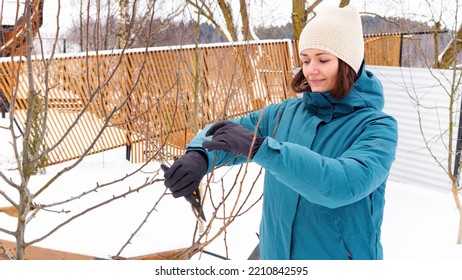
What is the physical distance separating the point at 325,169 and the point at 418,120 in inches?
237

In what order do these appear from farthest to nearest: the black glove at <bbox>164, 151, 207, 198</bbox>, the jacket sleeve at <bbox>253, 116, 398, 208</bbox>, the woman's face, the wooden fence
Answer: the wooden fence
the woman's face
the black glove at <bbox>164, 151, 207, 198</bbox>
the jacket sleeve at <bbox>253, 116, 398, 208</bbox>

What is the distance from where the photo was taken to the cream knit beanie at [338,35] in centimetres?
145

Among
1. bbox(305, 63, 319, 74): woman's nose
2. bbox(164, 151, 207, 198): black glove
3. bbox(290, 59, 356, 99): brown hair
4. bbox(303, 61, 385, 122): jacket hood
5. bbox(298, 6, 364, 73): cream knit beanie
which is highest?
bbox(298, 6, 364, 73): cream knit beanie

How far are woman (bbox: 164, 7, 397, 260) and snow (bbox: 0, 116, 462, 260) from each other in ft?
6.74

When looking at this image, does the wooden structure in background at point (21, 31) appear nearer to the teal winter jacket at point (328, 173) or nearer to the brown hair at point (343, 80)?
the teal winter jacket at point (328, 173)

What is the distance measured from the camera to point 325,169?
112 cm

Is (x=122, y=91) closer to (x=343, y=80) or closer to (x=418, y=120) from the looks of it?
(x=418, y=120)

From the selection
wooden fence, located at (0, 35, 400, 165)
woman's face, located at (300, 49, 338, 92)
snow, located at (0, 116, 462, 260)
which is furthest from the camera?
wooden fence, located at (0, 35, 400, 165)

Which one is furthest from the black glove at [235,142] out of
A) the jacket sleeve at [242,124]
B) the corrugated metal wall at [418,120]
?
the corrugated metal wall at [418,120]

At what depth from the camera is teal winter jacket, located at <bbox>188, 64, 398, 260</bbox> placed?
1.12m

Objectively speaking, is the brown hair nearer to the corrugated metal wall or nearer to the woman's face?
the woman's face

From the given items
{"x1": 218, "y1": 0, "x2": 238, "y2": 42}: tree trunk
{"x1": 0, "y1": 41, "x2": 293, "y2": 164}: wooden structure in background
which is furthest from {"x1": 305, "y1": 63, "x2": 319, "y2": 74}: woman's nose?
{"x1": 218, "y1": 0, "x2": 238, "y2": 42}: tree trunk

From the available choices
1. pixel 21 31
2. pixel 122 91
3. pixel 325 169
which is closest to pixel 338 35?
pixel 325 169

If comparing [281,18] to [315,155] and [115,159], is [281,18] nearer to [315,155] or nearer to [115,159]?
[115,159]
